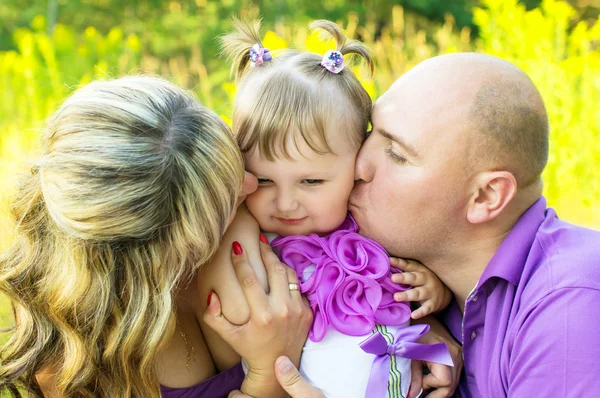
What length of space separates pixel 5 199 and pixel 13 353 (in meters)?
0.52

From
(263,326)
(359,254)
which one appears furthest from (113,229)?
(359,254)

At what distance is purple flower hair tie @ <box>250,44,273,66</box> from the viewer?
2518 millimetres

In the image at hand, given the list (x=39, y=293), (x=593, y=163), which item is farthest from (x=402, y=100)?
(x=593, y=163)

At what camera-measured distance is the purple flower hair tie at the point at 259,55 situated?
2518 millimetres

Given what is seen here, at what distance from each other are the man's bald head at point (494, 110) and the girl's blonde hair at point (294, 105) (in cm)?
28

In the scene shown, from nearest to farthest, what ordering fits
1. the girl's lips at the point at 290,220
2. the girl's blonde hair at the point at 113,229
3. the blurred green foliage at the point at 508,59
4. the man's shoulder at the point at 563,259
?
the girl's blonde hair at the point at 113,229
the man's shoulder at the point at 563,259
the girl's lips at the point at 290,220
the blurred green foliage at the point at 508,59

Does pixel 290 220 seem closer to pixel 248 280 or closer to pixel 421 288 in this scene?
pixel 248 280

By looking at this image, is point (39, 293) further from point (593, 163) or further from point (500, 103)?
point (593, 163)

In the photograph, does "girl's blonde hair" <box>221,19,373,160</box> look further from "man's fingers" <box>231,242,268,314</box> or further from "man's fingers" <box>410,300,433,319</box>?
"man's fingers" <box>410,300,433,319</box>

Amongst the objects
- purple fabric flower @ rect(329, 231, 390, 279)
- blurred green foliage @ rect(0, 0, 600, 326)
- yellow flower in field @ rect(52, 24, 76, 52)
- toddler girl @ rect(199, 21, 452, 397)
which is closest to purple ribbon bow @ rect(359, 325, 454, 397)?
toddler girl @ rect(199, 21, 452, 397)

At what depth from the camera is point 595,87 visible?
5332 mm

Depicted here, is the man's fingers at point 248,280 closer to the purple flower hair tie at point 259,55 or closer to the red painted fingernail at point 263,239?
the red painted fingernail at point 263,239

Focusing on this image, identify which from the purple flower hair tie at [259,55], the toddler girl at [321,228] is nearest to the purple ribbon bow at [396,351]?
the toddler girl at [321,228]

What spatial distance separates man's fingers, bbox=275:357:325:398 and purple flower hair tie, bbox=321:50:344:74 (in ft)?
3.54
